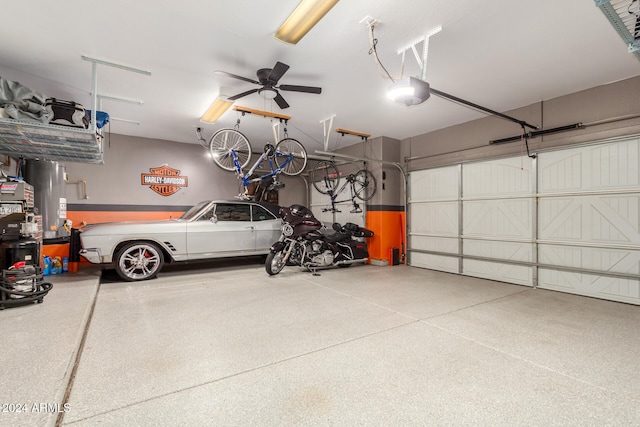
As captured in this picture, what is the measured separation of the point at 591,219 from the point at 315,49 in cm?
454

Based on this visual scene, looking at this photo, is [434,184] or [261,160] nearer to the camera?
[261,160]

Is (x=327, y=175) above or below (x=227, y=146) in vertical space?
below

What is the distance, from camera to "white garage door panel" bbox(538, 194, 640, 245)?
374 cm

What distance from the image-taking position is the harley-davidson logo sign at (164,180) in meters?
6.57

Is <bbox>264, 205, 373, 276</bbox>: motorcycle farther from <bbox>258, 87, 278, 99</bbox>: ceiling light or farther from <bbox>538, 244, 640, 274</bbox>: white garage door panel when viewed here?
<bbox>538, 244, 640, 274</bbox>: white garage door panel

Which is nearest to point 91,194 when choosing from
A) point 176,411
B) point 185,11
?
point 185,11

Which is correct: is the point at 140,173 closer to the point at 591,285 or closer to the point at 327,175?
the point at 327,175

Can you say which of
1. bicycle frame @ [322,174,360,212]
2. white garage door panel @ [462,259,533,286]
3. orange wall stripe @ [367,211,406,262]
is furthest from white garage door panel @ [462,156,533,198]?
bicycle frame @ [322,174,360,212]

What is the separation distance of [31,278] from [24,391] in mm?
2218

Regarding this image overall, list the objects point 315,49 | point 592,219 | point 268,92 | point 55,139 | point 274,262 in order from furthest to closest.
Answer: point 274,262, point 592,219, point 55,139, point 268,92, point 315,49

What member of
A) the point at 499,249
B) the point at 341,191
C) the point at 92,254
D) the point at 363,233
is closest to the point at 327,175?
the point at 341,191

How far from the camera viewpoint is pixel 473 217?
544 cm

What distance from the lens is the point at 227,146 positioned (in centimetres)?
516

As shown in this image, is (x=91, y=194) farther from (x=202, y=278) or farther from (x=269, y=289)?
(x=269, y=289)
